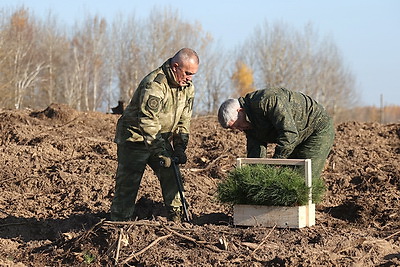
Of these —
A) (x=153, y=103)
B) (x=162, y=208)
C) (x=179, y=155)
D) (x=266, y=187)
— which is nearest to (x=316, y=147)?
(x=266, y=187)

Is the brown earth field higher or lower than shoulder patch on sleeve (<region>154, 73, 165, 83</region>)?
lower

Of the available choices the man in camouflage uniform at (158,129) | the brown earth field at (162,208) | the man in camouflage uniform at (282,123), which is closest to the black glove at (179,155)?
the man in camouflage uniform at (158,129)

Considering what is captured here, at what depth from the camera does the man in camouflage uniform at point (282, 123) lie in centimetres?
686

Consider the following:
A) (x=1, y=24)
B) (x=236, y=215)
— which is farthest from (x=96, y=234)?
(x=1, y=24)

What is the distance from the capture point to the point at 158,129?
23.4ft

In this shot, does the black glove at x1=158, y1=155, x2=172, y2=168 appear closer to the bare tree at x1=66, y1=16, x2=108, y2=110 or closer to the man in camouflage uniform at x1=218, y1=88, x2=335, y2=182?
the man in camouflage uniform at x1=218, y1=88, x2=335, y2=182

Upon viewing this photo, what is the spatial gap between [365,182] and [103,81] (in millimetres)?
42850

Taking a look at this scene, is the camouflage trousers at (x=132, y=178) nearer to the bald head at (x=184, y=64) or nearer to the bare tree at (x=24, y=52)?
the bald head at (x=184, y=64)

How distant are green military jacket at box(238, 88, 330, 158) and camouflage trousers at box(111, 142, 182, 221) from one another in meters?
0.95

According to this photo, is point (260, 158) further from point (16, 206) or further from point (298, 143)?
point (16, 206)

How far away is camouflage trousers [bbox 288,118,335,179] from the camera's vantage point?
7590 millimetres

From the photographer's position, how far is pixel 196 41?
46.4 m

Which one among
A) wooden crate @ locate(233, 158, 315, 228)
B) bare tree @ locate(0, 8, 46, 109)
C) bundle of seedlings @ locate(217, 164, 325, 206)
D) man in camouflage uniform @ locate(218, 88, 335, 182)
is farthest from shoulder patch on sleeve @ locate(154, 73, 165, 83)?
bare tree @ locate(0, 8, 46, 109)

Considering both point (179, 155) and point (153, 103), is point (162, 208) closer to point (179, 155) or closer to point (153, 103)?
point (179, 155)
